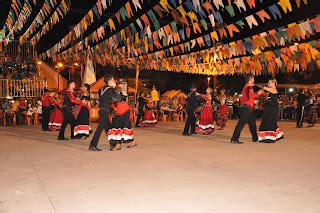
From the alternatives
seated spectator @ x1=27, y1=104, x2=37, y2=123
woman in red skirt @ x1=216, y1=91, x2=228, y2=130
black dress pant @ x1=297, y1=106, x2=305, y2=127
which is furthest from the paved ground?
seated spectator @ x1=27, y1=104, x2=37, y2=123

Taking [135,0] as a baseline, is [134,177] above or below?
below

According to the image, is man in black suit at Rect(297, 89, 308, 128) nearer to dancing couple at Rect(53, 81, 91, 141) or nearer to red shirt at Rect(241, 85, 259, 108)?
red shirt at Rect(241, 85, 259, 108)

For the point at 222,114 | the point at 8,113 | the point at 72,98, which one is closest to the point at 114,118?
the point at 72,98

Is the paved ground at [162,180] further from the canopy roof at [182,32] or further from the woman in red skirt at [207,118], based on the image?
the canopy roof at [182,32]

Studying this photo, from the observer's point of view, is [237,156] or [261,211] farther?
[237,156]

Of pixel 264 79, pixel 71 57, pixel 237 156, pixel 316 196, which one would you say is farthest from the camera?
pixel 264 79

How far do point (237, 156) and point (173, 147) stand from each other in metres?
1.88

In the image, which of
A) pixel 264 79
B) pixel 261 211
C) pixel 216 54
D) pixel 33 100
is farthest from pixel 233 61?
pixel 264 79

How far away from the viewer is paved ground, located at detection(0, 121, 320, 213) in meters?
3.94

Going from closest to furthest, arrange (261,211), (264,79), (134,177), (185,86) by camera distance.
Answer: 1. (261,211)
2. (134,177)
3. (264,79)
4. (185,86)

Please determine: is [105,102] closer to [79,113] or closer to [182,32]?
[79,113]

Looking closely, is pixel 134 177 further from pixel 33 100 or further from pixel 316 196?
pixel 33 100

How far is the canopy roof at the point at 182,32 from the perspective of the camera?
1089 cm

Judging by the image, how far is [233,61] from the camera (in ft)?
63.2
